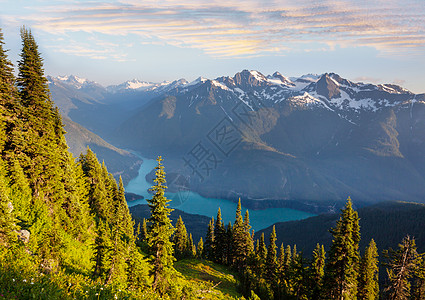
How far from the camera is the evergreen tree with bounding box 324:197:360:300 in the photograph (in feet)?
93.2

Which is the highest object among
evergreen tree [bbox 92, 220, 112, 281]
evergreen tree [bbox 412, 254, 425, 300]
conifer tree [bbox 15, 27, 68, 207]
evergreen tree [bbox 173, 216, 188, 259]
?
conifer tree [bbox 15, 27, 68, 207]

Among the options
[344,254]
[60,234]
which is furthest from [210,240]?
[60,234]

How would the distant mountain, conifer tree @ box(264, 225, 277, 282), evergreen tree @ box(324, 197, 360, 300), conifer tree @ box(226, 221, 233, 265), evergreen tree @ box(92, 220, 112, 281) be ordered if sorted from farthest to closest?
the distant mountain, conifer tree @ box(226, 221, 233, 265), conifer tree @ box(264, 225, 277, 282), evergreen tree @ box(324, 197, 360, 300), evergreen tree @ box(92, 220, 112, 281)

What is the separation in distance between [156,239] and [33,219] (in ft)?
33.5

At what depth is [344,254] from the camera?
28.8 metres

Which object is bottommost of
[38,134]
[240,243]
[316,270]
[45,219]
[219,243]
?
[219,243]

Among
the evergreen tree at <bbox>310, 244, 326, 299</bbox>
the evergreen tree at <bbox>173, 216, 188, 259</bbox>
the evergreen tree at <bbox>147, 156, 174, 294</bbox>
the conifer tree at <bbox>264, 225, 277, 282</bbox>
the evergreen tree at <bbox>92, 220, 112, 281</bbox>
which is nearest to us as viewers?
the evergreen tree at <bbox>92, 220, 112, 281</bbox>

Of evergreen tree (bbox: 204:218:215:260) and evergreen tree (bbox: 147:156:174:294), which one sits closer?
evergreen tree (bbox: 147:156:174:294)

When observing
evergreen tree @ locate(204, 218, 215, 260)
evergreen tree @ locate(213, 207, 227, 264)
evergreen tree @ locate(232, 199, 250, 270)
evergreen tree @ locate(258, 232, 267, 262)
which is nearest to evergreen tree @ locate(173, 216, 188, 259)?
evergreen tree @ locate(204, 218, 215, 260)

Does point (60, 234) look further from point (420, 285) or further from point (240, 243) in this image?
point (420, 285)

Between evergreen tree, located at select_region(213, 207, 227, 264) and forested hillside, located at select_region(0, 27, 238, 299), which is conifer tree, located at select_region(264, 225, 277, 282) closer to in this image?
evergreen tree, located at select_region(213, 207, 227, 264)

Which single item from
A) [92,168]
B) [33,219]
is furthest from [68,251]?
[92,168]

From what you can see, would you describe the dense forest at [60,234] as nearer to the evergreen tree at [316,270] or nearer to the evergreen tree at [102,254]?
the evergreen tree at [102,254]

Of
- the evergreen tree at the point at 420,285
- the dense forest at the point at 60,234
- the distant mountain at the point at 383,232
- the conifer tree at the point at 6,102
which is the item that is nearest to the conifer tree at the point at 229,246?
the dense forest at the point at 60,234
